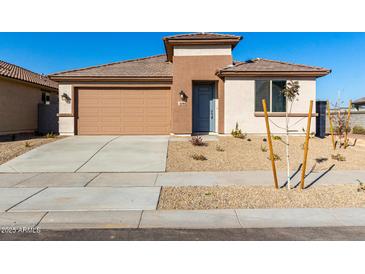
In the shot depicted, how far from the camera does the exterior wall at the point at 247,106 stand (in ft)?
48.7

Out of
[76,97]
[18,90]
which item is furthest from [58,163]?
[18,90]

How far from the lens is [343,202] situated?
20.6 feet

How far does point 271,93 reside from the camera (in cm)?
1482

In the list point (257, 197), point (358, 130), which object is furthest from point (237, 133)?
point (358, 130)

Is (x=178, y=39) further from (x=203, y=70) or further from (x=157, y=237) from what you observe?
(x=157, y=237)

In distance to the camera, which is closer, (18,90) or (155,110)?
(155,110)

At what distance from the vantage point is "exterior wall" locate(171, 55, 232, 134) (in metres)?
15.4

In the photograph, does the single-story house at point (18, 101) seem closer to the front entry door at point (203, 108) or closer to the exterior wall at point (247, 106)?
the front entry door at point (203, 108)

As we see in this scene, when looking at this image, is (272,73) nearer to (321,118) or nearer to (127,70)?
(321,118)

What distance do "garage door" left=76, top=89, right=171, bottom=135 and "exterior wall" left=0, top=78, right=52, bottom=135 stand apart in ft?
14.0

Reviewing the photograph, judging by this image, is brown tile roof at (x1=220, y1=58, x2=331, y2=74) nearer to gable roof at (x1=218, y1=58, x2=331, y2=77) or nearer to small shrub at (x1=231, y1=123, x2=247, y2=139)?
gable roof at (x1=218, y1=58, x2=331, y2=77)

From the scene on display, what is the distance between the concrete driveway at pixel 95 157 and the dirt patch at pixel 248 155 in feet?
2.41

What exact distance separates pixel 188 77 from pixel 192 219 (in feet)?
36.9

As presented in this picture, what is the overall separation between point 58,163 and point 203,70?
900 cm
